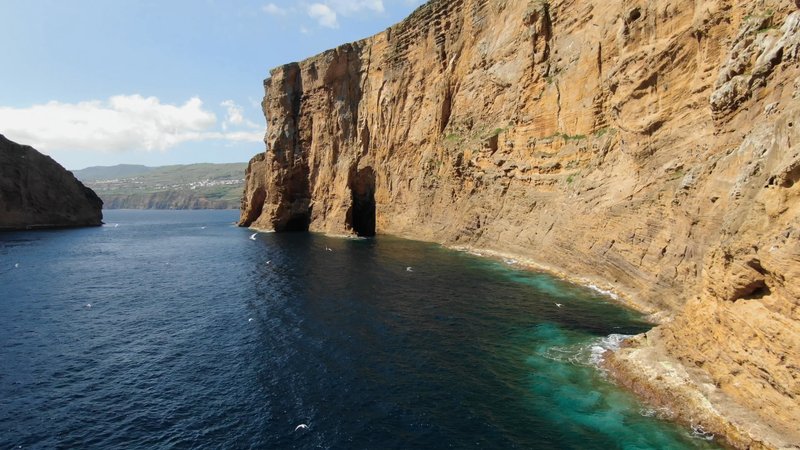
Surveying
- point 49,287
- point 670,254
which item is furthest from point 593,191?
point 49,287

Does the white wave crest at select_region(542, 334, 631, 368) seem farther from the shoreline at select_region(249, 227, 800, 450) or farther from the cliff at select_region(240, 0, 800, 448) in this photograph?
the cliff at select_region(240, 0, 800, 448)

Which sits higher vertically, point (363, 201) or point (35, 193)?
point (35, 193)

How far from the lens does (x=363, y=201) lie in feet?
342

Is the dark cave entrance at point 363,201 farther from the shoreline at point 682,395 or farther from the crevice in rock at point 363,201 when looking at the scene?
the shoreline at point 682,395

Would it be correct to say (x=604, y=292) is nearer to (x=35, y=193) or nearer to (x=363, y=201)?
(x=363, y=201)

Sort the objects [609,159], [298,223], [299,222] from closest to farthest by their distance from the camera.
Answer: [609,159]
[298,223]
[299,222]

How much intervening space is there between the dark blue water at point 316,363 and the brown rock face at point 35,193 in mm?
78323

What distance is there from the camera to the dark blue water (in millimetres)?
20406

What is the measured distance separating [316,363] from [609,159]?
3795 centimetres

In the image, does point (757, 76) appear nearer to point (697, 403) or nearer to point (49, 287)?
point (697, 403)

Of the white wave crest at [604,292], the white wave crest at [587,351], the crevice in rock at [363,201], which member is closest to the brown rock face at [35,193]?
the crevice in rock at [363,201]

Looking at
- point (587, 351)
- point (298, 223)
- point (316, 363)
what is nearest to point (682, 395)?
point (587, 351)

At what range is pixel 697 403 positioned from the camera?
2052cm

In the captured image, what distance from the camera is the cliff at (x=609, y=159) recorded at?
65.0ft
